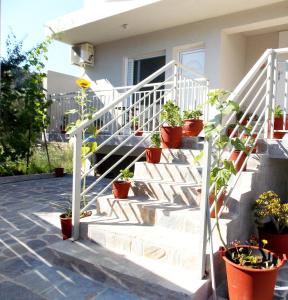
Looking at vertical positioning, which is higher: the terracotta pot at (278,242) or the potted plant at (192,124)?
the potted plant at (192,124)

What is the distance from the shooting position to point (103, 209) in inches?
136

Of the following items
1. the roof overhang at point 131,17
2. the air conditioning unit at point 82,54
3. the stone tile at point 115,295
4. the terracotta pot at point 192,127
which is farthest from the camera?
the air conditioning unit at point 82,54

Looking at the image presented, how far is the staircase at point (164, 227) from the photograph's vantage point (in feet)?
7.57

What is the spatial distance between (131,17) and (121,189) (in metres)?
4.91

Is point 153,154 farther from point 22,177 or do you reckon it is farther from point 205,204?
point 22,177

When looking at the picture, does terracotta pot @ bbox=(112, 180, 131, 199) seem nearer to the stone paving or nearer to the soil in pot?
the stone paving

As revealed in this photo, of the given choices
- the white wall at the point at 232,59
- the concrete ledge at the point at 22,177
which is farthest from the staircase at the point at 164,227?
the concrete ledge at the point at 22,177

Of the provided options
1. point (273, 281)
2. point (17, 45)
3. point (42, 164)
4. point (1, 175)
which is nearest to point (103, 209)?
point (273, 281)

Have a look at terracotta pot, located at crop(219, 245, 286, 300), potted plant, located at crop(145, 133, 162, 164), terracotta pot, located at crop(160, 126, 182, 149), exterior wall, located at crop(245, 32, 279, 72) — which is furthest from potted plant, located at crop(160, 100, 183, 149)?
exterior wall, located at crop(245, 32, 279, 72)

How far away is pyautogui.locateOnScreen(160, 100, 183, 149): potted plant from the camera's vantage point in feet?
13.6

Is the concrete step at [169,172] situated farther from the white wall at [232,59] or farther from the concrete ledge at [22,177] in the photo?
the concrete ledge at [22,177]

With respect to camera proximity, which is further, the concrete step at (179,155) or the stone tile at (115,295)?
the concrete step at (179,155)

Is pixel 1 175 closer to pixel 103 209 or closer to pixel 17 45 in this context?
pixel 17 45

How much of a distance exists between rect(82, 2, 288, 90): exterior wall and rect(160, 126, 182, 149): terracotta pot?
2.79m
